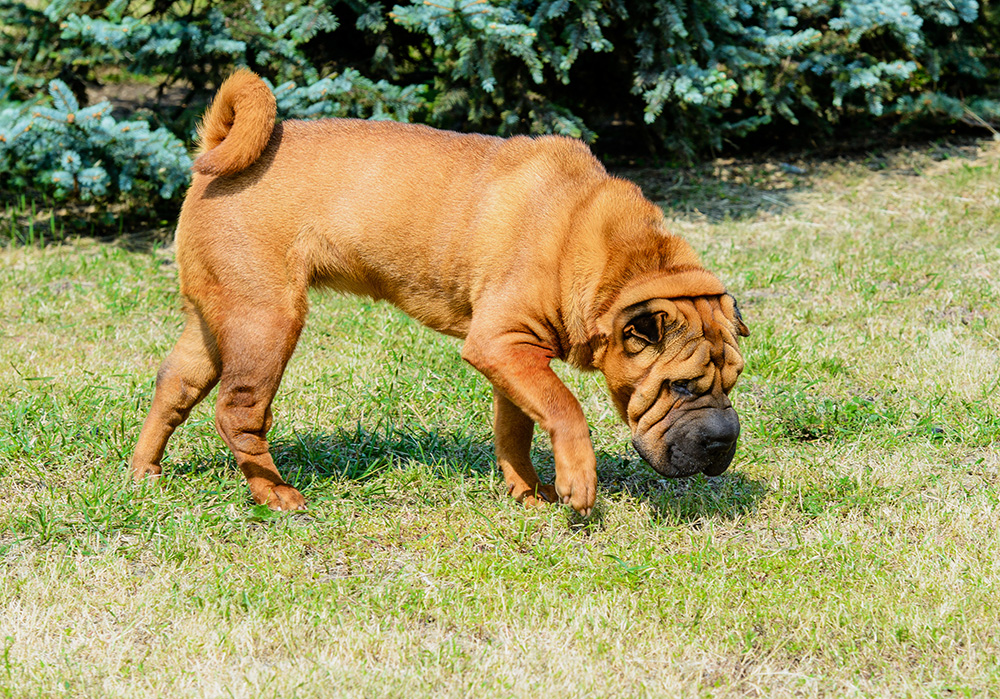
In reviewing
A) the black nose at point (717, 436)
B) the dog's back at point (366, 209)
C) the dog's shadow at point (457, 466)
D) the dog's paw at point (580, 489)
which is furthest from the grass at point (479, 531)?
the dog's back at point (366, 209)

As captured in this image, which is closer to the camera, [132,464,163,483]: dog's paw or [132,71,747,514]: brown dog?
[132,71,747,514]: brown dog

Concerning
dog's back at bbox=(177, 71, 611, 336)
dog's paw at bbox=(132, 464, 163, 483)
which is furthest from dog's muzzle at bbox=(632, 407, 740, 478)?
dog's paw at bbox=(132, 464, 163, 483)

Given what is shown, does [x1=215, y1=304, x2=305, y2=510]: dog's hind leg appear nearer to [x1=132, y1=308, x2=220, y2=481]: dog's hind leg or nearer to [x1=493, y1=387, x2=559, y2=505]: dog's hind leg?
[x1=132, y1=308, x2=220, y2=481]: dog's hind leg

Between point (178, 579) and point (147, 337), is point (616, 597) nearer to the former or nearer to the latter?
point (178, 579)

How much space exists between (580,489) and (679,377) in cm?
54

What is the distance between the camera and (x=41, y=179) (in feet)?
22.7

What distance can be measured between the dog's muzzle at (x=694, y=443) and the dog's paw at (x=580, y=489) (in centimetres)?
30

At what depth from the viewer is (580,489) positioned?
3.58 metres

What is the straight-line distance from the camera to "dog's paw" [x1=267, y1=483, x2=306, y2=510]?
418 cm

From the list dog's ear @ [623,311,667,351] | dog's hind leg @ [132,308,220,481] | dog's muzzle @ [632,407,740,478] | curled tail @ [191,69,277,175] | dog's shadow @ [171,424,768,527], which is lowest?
dog's shadow @ [171,424,768,527]

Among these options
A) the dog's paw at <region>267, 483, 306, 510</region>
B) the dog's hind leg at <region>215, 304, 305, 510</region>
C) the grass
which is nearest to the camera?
the grass

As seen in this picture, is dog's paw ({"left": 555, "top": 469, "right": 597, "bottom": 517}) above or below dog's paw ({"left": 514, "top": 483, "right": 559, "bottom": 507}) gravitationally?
above

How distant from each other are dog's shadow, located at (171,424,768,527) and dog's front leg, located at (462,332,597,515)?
0.57 metres

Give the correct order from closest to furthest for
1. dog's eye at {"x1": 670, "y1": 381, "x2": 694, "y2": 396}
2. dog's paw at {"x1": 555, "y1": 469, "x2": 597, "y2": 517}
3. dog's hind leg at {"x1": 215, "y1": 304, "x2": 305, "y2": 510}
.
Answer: dog's paw at {"x1": 555, "y1": 469, "x2": 597, "y2": 517} < dog's eye at {"x1": 670, "y1": 381, "x2": 694, "y2": 396} < dog's hind leg at {"x1": 215, "y1": 304, "x2": 305, "y2": 510}
